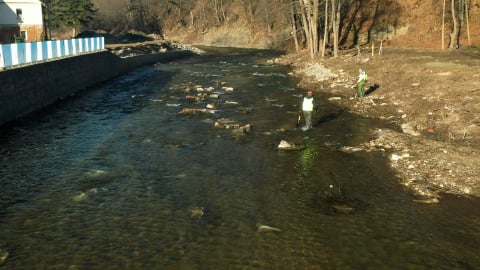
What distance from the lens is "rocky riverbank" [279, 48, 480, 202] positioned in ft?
53.6

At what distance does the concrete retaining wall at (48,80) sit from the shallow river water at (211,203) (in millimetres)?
1447

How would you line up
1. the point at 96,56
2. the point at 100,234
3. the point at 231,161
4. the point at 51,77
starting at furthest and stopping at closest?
the point at 96,56 < the point at 51,77 < the point at 231,161 < the point at 100,234

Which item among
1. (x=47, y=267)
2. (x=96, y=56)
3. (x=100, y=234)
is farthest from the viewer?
(x=96, y=56)

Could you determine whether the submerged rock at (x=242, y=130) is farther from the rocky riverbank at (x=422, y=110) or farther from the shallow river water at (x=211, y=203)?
the rocky riverbank at (x=422, y=110)

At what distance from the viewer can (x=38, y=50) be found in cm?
3098

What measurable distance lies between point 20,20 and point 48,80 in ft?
140

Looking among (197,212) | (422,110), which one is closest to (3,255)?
(197,212)

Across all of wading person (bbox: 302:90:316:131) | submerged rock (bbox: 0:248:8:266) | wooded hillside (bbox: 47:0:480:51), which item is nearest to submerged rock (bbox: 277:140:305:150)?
wading person (bbox: 302:90:316:131)

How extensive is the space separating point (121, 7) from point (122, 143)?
130 metres

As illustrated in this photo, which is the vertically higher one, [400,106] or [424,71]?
[424,71]

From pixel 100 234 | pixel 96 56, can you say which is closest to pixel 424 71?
pixel 100 234

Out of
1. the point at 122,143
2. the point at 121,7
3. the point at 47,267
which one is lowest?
the point at 47,267

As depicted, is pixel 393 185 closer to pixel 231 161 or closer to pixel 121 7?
pixel 231 161

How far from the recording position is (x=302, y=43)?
78000 millimetres
